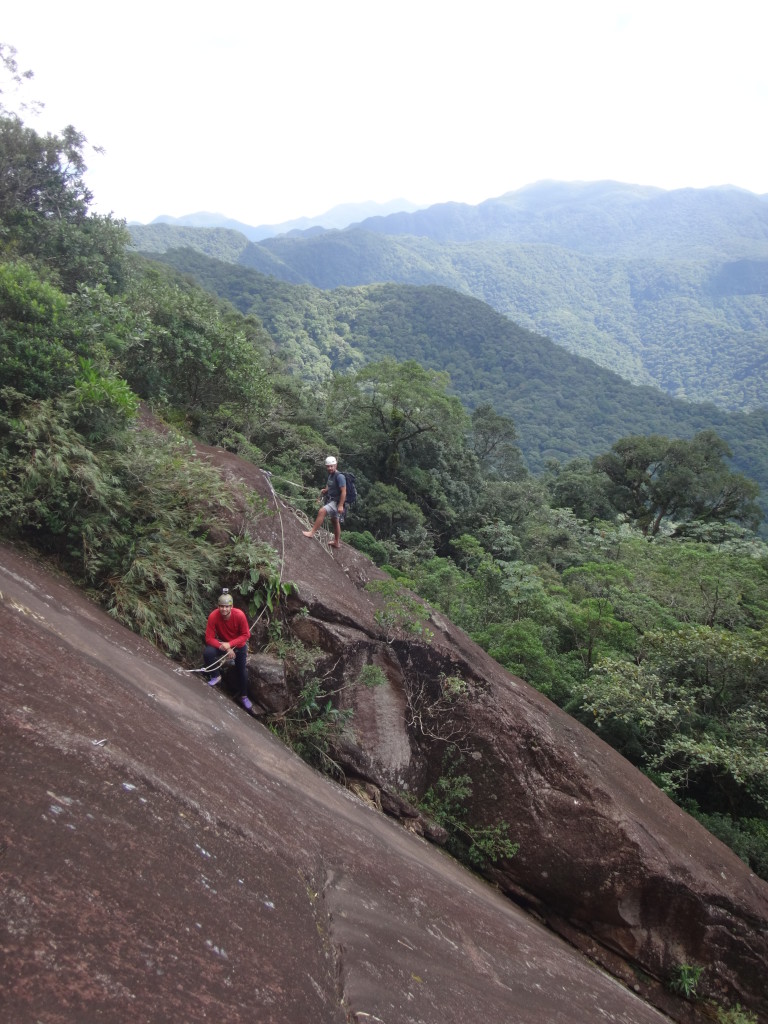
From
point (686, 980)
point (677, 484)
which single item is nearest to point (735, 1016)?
Result: point (686, 980)

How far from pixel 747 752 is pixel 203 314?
14.6 meters

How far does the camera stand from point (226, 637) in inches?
256

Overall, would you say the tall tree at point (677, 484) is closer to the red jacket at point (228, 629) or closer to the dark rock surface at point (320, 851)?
the dark rock surface at point (320, 851)

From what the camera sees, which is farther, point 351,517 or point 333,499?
point 351,517

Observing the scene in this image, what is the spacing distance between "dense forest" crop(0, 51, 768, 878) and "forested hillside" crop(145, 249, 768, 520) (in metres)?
56.0

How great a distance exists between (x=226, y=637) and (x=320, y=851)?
275 centimetres

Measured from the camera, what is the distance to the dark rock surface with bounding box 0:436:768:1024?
95.2 inches

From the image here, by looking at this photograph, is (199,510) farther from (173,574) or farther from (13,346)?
(13,346)

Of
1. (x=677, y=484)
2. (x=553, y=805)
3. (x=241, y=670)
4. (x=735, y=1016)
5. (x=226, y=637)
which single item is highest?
(x=677, y=484)

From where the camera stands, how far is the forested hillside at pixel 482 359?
91850mm

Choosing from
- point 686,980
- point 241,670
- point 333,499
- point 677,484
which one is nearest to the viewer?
point 241,670

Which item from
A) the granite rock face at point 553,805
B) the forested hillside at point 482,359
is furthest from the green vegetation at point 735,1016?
the forested hillside at point 482,359

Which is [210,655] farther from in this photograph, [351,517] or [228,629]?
[351,517]

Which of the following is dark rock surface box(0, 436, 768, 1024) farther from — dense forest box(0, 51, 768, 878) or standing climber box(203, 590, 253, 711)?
dense forest box(0, 51, 768, 878)
